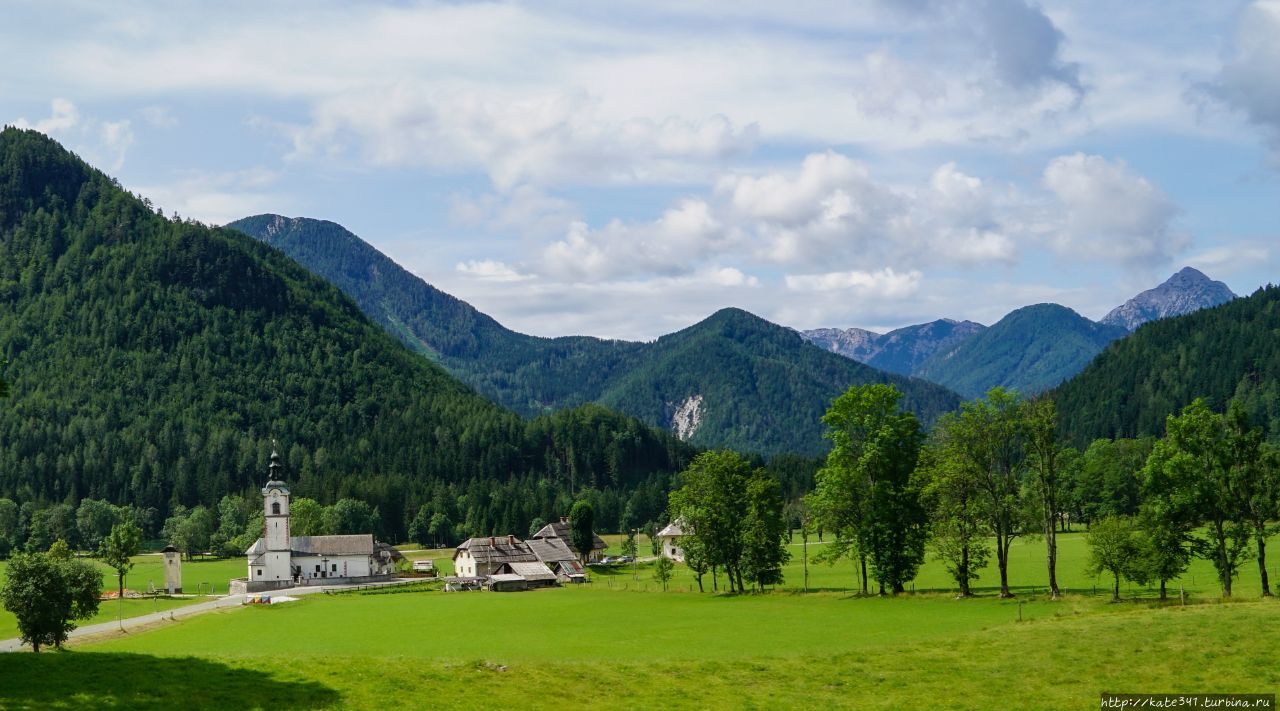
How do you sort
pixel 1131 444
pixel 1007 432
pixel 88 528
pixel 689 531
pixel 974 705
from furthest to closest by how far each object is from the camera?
1. pixel 88 528
2. pixel 1131 444
3. pixel 689 531
4. pixel 1007 432
5. pixel 974 705

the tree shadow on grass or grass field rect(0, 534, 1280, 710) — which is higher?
the tree shadow on grass

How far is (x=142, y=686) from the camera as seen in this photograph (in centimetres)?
3700

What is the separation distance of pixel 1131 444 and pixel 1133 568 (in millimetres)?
105941

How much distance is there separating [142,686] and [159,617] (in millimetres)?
57878

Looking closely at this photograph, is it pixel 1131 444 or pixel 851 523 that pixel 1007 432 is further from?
pixel 1131 444

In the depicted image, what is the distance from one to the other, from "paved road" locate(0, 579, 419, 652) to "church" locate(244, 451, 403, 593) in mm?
9180

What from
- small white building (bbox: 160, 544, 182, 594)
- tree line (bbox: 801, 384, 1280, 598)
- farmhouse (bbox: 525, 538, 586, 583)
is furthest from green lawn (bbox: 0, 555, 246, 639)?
tree line (bbox: 801, 384, 1280, 598)

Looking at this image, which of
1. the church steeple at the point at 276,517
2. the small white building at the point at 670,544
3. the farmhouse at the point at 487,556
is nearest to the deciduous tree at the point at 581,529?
the small white building at the point at 670,544

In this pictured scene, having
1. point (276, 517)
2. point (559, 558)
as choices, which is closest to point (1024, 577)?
point (559, 558)

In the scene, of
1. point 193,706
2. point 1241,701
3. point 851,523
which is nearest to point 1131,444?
point 851,523

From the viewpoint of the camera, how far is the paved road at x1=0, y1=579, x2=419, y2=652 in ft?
219

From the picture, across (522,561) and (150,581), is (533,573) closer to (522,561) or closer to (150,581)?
(522,561)

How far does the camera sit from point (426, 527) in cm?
19250

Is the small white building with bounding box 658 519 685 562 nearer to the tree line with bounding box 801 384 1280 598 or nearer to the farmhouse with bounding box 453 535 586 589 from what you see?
the farmhouse with bounding box 453 535 586 589
